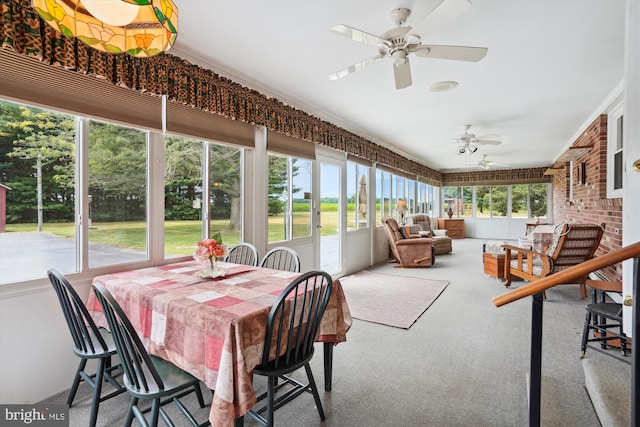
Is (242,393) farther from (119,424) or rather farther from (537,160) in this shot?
(537,160)

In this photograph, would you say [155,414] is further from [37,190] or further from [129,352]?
[37,190]

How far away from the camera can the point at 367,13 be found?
219 centimetres

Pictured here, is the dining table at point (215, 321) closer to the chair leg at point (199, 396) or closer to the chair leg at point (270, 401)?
the chair leg at point (270, 401)

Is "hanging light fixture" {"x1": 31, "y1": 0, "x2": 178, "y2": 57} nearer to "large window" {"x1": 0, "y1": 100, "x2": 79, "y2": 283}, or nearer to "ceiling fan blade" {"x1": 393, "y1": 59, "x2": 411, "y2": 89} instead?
"large window" {"x1": 0, "y1": 100, "x2": 79, "y2": 283}

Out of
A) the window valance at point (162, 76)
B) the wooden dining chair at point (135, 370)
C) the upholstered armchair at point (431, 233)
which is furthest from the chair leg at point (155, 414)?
the upholstered armchair at point (431, 233)

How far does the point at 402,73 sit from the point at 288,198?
7.29ft

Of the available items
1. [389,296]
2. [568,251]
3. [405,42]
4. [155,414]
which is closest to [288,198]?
[389,296]

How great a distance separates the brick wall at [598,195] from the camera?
3.83 metres

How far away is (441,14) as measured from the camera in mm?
1718

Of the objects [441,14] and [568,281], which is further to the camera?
[441,14]

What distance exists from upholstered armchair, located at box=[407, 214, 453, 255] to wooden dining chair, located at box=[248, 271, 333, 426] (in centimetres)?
599

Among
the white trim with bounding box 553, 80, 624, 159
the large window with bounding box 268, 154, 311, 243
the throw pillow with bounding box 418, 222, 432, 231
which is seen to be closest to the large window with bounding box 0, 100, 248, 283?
the large window with bounding box 268, 154, 311, 243

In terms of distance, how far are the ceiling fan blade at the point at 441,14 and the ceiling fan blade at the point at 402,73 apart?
1.28ft

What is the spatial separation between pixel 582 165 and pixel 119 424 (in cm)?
703
